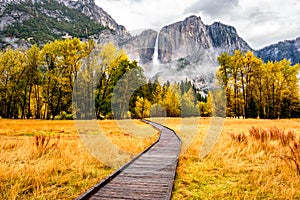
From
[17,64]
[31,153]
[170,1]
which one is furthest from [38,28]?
[31,153]

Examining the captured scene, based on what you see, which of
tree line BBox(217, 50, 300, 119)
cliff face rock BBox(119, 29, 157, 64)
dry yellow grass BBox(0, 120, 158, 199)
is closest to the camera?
dry yellow grass BBox(0, 120, 158, 199)

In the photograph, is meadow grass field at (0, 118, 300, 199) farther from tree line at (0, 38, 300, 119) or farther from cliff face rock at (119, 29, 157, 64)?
tree line at (0, 38, 300, 119)

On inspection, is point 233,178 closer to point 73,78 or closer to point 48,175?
point 48,175

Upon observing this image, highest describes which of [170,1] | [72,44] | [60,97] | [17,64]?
[170,1]

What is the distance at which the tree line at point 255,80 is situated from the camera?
134 ft

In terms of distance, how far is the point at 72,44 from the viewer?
36.3 metres

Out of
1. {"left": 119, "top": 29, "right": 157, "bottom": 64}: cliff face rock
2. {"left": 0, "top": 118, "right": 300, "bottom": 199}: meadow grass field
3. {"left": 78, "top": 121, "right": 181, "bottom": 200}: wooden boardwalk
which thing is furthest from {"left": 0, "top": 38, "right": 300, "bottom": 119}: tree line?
{"left": 78, "top": 121, "right": 181, "bottom": 200}: wooden boardwalk

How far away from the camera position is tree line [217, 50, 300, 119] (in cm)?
4078

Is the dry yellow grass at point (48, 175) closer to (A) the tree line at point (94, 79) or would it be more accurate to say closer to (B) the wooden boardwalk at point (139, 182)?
(B) the wooden boardwalk at point (139, 182)

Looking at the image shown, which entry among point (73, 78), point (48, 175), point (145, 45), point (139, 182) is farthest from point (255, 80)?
point (48, 175)

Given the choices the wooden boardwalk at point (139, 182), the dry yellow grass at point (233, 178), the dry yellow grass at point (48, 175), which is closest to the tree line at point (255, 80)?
the dry yellow grass at point (233, 178)

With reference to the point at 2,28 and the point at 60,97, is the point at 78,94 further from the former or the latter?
the point at 2,28

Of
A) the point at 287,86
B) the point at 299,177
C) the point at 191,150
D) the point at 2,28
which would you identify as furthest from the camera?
the point at 2,28

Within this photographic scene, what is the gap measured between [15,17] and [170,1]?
548ft
